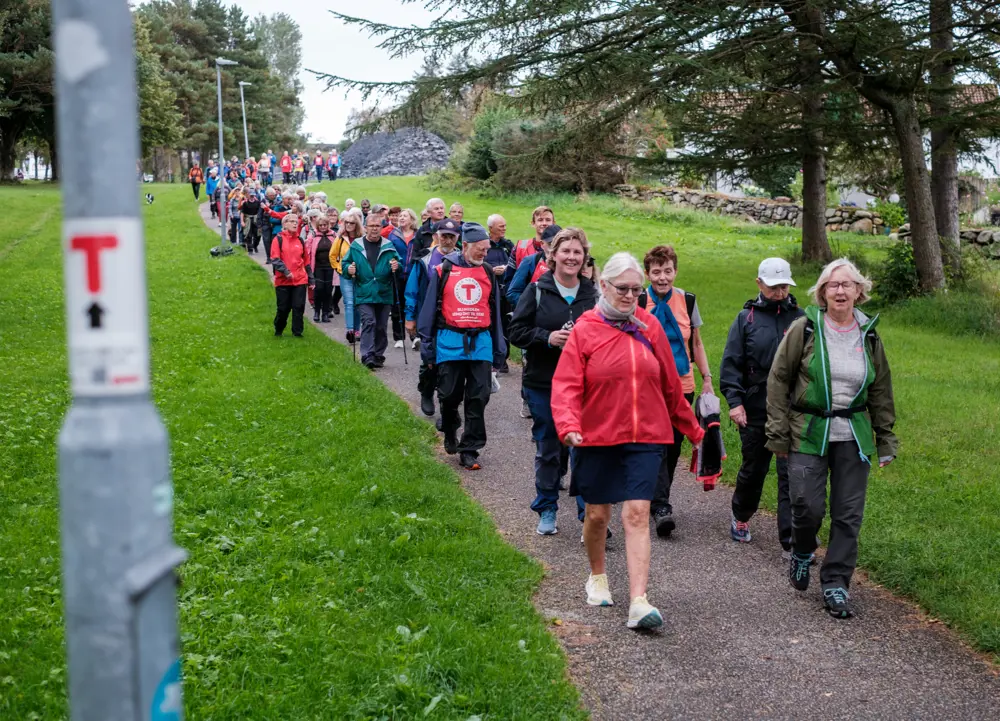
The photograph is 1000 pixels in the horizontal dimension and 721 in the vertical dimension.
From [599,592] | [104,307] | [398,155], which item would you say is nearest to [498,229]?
[599,592]

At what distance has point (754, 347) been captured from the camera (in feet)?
23.9

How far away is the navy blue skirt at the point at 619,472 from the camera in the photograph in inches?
234

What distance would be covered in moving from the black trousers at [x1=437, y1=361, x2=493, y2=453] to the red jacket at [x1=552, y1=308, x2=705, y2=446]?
3430 millimetres

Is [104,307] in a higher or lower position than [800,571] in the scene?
higher

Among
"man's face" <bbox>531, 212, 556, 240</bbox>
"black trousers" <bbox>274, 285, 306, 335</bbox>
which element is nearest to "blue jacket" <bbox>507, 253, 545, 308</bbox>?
"man's face" <bbox>531, 212, 556, 240</bbox>

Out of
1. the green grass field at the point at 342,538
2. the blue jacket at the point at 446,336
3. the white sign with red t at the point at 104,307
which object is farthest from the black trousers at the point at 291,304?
the white sign with red t at the point at 104,307

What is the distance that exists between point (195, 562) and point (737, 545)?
3.75m

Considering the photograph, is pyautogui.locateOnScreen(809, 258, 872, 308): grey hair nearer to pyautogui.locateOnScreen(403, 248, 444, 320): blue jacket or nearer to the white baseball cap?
the white baseball cap

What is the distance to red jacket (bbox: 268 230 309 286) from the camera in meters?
14.8

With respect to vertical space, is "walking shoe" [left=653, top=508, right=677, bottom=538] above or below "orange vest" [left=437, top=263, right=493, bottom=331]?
below

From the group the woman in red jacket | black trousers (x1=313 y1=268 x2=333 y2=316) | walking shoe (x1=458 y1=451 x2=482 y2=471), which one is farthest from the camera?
black trousers (x1=313 y1=268 x2=333 y2=316)

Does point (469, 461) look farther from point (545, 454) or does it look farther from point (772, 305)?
point (772, 305)

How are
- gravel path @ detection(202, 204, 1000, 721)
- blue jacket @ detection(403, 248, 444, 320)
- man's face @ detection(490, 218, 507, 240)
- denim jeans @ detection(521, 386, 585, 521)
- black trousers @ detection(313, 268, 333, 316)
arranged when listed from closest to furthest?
gravel path @ detection(202, 204, 1000, 721)
denim jeans @ detection(521, 386, 585, 521)
blue jacket @ detection(403, 248, 444, 320)
man's face @ detection(490, 218, 507, 240)
black trousers @ detection(313, 268, 333, 316)

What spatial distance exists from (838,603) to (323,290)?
13.3 meters
